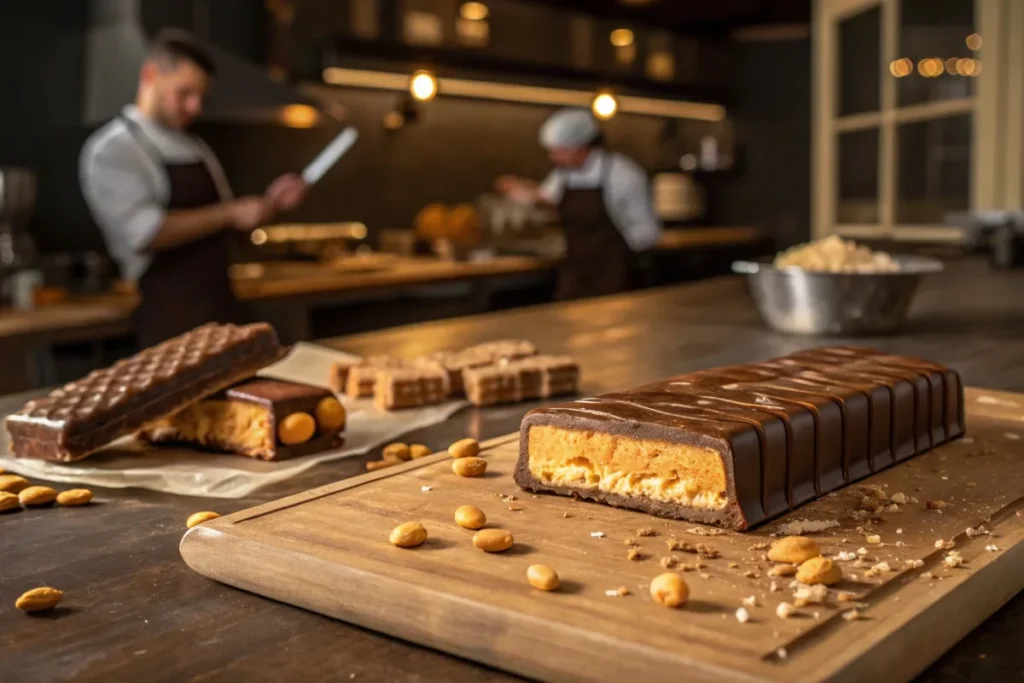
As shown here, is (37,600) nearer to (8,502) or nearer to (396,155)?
(8,502)

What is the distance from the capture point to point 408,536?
98 cm

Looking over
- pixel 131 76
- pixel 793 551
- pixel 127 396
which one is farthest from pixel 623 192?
pixel 793 551

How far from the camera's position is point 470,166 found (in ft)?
24.3

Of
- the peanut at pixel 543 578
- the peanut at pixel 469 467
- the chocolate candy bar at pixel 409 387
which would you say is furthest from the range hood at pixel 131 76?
the peanut at pixel 543 578

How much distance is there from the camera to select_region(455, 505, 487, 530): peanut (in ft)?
3.42

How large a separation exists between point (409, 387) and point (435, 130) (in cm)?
559

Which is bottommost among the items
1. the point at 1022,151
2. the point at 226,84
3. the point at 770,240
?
the point at 770,240

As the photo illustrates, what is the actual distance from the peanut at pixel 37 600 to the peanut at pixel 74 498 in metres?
0.33

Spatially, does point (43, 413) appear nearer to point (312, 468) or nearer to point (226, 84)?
point (312, 468)

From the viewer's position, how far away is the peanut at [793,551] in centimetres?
91

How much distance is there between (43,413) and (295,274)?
3733 millimetres

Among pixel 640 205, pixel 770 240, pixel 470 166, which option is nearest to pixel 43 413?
pixel 640 205

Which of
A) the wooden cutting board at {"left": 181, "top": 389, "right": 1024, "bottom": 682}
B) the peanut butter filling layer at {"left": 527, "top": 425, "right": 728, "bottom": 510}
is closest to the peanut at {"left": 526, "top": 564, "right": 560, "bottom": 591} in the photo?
the wooden cutting board at {"left": 181, "top": 389, "right": 1024, "bottom": 682}

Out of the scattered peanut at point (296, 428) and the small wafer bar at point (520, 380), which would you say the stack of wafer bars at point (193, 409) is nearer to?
the scattered peanut at point (296, 428)
